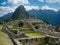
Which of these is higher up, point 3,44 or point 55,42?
point 3,44

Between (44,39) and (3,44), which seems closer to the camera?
(3,44)

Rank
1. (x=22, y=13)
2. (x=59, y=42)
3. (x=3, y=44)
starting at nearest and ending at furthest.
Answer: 1. (x=3, y=44)
2. (x=59, y=42)
3. (x=22, y=13)

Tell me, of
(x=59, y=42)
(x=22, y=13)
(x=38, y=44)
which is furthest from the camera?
(x=22, y=13)

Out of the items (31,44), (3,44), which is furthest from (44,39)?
(3,44)

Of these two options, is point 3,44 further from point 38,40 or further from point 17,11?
point 17,11

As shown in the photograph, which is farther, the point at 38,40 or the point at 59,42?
the point at 38,40

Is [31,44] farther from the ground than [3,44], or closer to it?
closer to it

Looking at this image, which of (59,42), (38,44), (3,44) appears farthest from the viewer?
(38,44)

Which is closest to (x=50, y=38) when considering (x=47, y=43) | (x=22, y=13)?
(x=47, y=43)

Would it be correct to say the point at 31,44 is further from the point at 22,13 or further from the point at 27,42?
the point at 22,13
